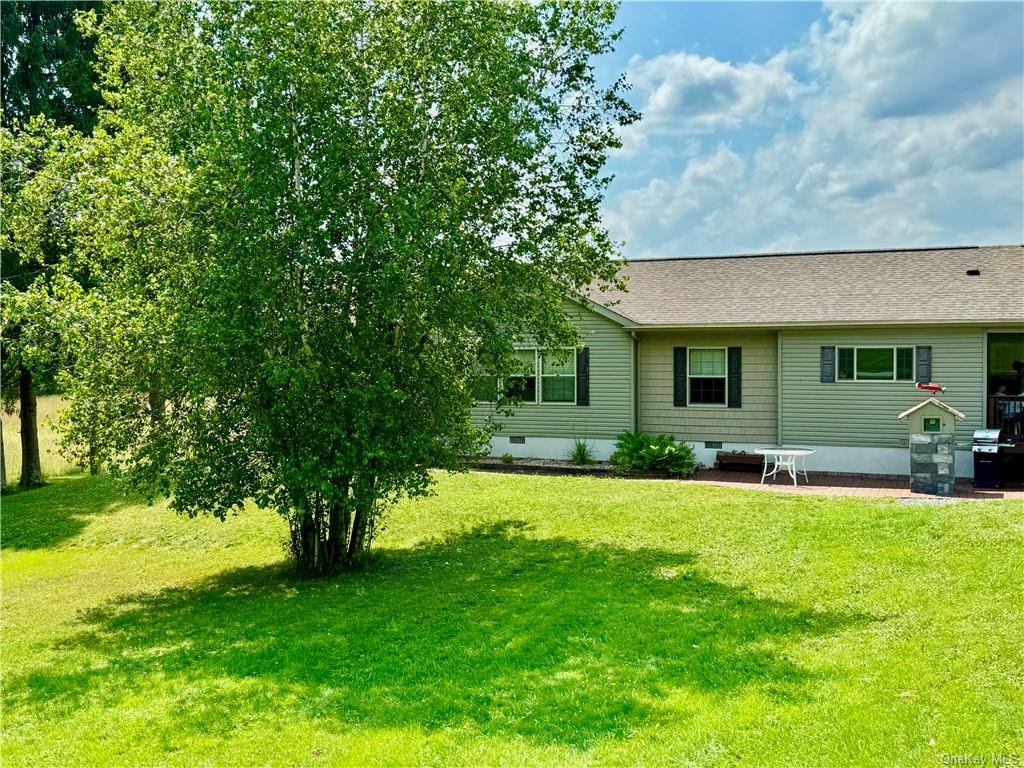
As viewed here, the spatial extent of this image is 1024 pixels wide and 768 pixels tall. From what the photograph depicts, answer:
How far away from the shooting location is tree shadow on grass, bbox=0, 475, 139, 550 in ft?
46.1

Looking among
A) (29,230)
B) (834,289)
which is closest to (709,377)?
(834,289)

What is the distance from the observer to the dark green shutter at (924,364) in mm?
15328

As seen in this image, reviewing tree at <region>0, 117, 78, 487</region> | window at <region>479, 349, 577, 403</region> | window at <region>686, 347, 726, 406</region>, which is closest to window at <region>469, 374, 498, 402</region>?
tree at <region>0, 117, 78, 487</region>

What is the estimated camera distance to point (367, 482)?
8.73 metres

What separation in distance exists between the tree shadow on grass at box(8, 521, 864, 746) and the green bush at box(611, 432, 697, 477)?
6208 mm

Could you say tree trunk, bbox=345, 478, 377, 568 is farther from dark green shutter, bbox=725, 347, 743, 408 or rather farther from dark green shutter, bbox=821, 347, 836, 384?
dark green shutter, bbox=821, 347, 836, 384

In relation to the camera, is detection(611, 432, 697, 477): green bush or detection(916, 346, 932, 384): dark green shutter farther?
detection(611, 432, 697, 477): green bush

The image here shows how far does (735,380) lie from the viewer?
55.6 feet

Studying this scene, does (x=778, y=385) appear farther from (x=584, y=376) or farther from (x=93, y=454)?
(x=93, y=454)

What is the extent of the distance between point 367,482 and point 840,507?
6.88 metres

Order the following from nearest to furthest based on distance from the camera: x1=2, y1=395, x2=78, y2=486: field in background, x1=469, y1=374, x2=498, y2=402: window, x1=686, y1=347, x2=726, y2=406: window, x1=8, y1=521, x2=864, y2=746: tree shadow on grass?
x1=8, y1=521, x2=864, y2=746: tree shadow on grass, x1=469, y1=374, x2=498, y2=402: window, x1=686, y1=347, x2=726, y2=406: window, x1=2, y1=395, x2=78, y2=486: field in background

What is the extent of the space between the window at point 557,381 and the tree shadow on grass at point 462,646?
27.1 ft

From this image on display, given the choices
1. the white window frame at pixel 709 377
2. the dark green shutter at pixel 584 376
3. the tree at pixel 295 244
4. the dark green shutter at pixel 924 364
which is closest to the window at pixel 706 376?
the white window frame at pixel 709 377

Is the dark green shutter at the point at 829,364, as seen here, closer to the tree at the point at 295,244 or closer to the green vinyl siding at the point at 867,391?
the green vinyl siding at the point at 867,391
